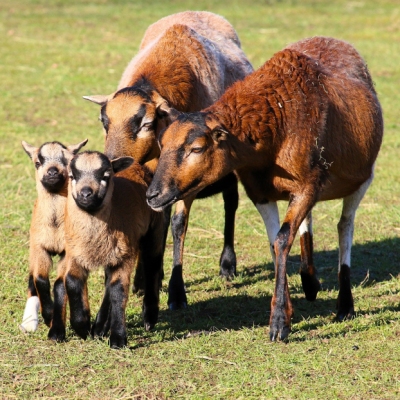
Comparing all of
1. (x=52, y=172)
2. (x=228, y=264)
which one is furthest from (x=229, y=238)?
(x=52, y=172)

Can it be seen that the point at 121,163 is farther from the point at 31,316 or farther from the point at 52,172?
the point at 31,316

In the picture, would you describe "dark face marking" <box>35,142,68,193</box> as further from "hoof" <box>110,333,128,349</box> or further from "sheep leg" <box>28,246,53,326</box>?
"hoof" <box>110,333,128,349</box>

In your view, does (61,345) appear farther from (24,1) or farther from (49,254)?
(24,1)

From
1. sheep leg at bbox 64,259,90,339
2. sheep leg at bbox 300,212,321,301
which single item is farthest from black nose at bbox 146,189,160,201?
sheep leg at bbox 300,212,321,301

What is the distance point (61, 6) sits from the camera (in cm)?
2638

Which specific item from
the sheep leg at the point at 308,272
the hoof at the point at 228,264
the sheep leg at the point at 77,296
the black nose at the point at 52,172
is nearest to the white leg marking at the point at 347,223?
the sheep leg at the point at 308,272

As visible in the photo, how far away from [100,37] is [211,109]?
50.6 ft

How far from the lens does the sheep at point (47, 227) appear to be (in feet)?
21.3

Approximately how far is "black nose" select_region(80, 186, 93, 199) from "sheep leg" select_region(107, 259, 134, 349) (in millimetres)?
598

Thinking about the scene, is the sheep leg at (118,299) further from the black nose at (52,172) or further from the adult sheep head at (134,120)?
the adult sheep head at (134,120)

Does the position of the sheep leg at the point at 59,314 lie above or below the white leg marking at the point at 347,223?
below

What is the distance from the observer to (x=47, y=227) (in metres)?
6.53

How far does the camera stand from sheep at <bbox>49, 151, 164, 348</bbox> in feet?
19.9

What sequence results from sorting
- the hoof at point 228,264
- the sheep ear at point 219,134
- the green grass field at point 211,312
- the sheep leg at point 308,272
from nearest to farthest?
the green grass field at point 211,312
the sheep ear at point 219,134
the sheep leg at point 308,272
the hoof at point 228,264
